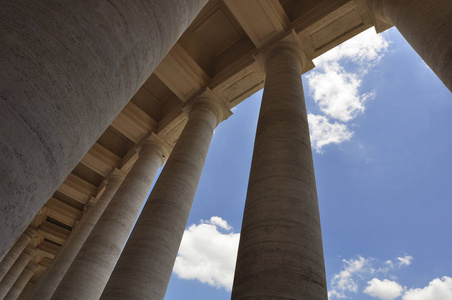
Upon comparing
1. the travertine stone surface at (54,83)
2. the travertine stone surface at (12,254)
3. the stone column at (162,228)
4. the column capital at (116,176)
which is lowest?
the travertine stone surface at (54,83)

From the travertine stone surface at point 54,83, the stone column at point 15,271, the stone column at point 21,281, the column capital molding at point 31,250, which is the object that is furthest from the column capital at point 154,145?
the stone column at point 21,281

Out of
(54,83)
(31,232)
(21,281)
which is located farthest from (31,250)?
(54,83)

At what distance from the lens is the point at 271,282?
7.77 m

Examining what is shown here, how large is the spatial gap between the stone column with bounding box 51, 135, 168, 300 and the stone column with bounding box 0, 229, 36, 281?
32911 millimetres

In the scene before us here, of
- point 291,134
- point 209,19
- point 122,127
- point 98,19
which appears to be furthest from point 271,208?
point 122,127

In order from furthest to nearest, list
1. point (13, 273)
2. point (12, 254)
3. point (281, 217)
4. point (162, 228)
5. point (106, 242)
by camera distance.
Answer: point (13, 273) → point (12, 254) → point (106, 242) → point (162, 228) → point (281, 217)

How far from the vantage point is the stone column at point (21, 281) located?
58.8 meters

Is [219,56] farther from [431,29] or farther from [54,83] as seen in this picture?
[54,83]

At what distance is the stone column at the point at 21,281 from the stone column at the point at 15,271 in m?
7.30

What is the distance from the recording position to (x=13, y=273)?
51906 mm

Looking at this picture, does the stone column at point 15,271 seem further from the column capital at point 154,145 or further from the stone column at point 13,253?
the column capital at point 154,145

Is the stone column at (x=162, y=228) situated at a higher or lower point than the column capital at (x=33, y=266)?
lower

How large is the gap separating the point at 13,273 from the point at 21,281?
10077 millimetres

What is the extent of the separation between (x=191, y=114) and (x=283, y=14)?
11118 mm
